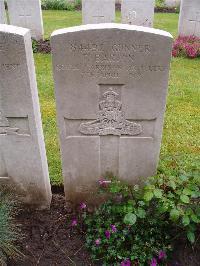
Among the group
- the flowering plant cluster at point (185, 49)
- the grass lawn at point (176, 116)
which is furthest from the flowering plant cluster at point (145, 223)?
the flowering plant cluster at point (185, 49)

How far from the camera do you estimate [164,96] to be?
120 inches

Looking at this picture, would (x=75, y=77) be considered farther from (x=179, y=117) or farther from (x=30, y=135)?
(x=179, y=117)

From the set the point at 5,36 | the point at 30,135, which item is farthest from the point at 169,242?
the point at 5,36

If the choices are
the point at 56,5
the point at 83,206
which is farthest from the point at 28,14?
the point at 83,206

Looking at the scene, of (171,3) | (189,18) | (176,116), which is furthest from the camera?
(171,3)

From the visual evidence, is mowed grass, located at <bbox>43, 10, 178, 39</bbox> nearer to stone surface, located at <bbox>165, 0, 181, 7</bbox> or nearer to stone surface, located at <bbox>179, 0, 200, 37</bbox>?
stone surface, located at <bbox>179, 0, 200, 37</bbox>

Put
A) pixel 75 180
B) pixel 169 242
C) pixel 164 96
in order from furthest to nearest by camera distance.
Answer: pixel 75 180, pixel 169 242, pixel 164 96

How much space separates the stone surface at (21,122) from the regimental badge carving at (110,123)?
512 millimetres

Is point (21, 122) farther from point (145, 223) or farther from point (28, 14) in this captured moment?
point (28, 14)

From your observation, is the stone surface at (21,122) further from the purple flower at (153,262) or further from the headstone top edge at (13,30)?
the purple flower at (153,262)

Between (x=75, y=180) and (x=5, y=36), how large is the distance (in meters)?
1.62

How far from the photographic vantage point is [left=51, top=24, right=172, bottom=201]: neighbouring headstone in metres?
2.79

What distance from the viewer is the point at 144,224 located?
3240 mm

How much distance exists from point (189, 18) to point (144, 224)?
748cm
